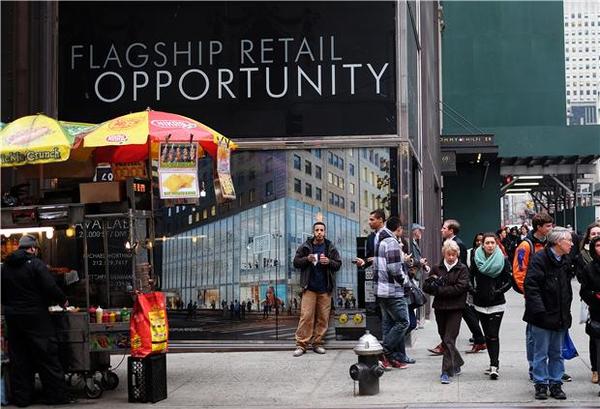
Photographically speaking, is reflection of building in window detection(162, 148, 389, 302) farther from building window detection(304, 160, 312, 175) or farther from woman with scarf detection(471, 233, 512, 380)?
woman with scarf detection(471, 233, 512, 380)

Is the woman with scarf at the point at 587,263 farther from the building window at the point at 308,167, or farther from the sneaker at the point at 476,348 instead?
the building window at the point at 308,167

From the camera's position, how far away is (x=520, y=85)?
135ft

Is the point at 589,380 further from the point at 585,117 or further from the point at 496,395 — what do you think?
the point at 585,117

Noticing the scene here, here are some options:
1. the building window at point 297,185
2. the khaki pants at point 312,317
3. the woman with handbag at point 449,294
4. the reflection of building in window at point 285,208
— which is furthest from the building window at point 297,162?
the woman with handbag at point 449,294

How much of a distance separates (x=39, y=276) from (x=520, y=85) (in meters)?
36.3

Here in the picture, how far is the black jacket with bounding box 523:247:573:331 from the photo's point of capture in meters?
7.86

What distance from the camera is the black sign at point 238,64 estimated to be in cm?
1174

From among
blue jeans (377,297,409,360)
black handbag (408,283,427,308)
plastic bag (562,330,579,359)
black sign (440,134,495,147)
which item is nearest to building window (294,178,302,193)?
black handbag (408,283,427,308)

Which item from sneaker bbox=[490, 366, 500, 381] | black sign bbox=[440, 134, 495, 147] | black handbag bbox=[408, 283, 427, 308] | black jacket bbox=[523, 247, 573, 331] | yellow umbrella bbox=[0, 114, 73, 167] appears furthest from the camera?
black sign bbox=[440, 134, 495, 147]

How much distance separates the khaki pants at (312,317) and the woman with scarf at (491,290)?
2510 millimetres

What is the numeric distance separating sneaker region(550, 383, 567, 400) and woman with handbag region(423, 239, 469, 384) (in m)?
1.21

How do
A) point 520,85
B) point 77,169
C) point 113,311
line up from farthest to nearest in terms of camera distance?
point 520,85
point 77,169
point 113,311

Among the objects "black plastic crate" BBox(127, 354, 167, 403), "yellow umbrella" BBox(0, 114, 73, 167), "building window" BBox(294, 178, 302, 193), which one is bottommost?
"black plastic crate" BBox(127, 354, 167, 403)

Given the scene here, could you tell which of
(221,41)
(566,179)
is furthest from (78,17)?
(566,179)
